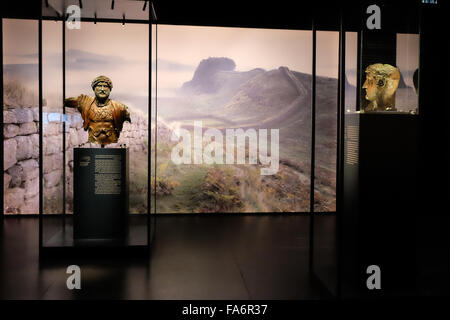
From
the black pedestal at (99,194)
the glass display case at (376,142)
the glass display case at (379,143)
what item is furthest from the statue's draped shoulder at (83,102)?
the glass display case at (379,143)

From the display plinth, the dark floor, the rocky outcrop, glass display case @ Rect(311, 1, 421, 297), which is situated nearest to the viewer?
glass display case @ Rect(311, 1, 421, 297)

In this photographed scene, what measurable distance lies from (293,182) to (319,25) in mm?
2993

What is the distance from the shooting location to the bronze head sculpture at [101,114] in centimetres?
382

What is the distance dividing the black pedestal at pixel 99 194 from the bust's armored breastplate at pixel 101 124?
0.15m

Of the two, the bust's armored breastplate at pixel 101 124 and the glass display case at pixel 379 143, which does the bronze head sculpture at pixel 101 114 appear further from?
the glass display case at pixel 379 143

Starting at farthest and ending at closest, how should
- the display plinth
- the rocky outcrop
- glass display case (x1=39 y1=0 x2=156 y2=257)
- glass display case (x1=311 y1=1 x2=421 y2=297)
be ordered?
the rocky outcrop, glass display case (x1=39 y1=0 x2=156 y2=257), the display plinth, glass display case (x1=311 y1=1 x2=421 y2=297)

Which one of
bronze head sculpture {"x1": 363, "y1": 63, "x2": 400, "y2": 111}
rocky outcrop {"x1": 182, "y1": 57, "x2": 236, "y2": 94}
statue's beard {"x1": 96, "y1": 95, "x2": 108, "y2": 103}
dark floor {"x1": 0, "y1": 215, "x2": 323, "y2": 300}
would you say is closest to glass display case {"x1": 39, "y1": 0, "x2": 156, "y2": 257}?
statue's beard {"x1": 96, "y1": 95, "x2": 108, "y2": 103}

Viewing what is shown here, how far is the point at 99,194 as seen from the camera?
380 centimetres

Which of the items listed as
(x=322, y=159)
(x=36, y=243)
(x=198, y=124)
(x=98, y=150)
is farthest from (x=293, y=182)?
(x=36, y=243)

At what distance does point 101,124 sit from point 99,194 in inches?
24.9

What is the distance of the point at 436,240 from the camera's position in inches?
170

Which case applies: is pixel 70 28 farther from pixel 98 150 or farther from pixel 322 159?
pixel 322 159

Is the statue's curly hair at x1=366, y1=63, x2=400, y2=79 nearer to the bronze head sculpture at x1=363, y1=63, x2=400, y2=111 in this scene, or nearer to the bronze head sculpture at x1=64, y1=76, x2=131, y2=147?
the bronze head sculpture at x1=363, y1=63, x2=400, y2=111

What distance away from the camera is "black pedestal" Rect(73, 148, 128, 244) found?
148 inches
